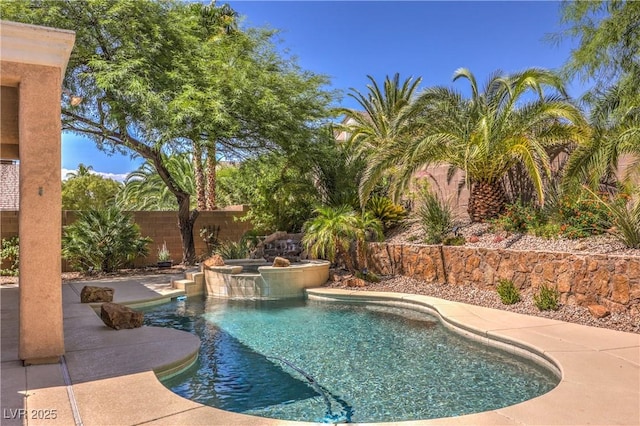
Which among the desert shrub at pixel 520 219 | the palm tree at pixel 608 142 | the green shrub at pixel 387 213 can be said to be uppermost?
the palm tree at pixel 608 142

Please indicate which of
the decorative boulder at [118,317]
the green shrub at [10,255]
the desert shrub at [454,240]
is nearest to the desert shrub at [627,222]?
the desert shrub at [454,240]

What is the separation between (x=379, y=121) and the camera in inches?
780

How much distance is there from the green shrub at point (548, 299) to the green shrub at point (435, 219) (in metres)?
3.10

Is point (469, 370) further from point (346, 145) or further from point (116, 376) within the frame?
point (346, 145)

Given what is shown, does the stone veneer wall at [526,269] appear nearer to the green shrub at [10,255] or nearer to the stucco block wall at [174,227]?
the stucco block wall at [174,227]

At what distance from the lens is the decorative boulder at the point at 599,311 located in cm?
696

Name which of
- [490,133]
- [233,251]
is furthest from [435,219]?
[233,251]

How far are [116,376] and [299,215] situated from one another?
38.8ft

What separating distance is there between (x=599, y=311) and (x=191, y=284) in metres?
8.77

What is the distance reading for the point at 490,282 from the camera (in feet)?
30.2

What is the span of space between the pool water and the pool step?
2.66 metres

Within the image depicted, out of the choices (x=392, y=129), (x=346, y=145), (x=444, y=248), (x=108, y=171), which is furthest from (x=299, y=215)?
(x=108, y=171)

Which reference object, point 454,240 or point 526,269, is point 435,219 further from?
point 526,269

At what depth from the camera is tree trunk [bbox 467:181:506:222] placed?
10.9 m
